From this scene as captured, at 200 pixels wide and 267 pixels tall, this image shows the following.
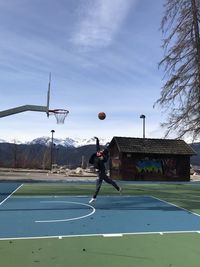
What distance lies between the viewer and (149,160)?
102 ft

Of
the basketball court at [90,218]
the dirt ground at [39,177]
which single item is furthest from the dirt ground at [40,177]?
the basketball court at [90,218]

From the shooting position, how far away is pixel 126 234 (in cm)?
826

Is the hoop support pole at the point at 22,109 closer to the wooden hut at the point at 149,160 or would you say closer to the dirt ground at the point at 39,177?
the dirt ground at the point at 39,177

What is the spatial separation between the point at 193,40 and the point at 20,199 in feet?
42.9

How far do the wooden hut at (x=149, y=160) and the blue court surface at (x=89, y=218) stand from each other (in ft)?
54.1

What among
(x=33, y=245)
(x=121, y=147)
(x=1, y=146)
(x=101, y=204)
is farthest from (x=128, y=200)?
(x=1, y=146)

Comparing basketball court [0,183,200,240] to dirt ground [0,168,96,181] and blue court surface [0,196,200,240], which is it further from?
dirt ground [0,168,96,181]

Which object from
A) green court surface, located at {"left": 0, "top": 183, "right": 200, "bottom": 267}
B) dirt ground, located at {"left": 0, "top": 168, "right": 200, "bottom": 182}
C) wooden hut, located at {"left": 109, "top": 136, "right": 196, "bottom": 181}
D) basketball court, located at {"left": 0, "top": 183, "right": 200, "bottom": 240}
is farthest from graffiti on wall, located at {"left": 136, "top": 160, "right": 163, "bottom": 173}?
green court surface, located at {"left": 0, "top": 183, "right": 200, "bottom": 267}

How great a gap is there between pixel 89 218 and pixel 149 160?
2129cm

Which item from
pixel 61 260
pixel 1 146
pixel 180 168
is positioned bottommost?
pixel 61 260

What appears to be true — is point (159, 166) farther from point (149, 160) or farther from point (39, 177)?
point (39, 177)

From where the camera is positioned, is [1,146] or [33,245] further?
[1,146]

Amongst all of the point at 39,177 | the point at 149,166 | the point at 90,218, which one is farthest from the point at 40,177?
the point at 90,218

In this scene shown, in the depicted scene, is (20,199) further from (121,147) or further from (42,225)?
(121,147)
